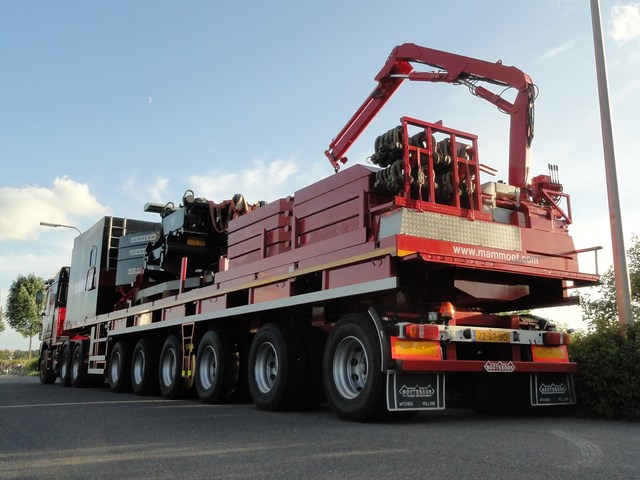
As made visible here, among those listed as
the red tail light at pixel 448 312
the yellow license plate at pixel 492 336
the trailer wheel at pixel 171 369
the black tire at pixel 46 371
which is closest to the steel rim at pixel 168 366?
the trailer wheel at pixel 171 369

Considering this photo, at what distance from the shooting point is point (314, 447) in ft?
16.2

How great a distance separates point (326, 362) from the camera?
7.02 meters

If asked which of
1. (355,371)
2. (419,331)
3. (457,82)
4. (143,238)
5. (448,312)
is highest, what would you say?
(457,82)

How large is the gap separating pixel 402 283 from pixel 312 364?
2.11 m

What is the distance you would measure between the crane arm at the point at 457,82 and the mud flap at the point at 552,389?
255cm

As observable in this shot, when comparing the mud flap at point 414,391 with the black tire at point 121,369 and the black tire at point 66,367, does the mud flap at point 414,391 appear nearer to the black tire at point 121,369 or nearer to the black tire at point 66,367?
the black tire at point 121,369

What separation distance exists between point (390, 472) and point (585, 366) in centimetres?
454

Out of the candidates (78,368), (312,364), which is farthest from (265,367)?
(78,368)

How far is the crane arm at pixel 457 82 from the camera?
28.3 feet

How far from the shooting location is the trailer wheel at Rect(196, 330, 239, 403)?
31.6 ft

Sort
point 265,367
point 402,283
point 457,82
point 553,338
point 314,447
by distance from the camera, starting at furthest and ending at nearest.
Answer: point 457,82 < point 265,367 < point 553,338 < point 402,283 < point 314,447

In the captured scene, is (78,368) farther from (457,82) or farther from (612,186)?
(612,186)

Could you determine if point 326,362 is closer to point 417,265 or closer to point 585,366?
point 417,265

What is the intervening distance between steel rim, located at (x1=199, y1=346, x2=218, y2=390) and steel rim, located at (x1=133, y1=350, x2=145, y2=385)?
2813 millimetres
